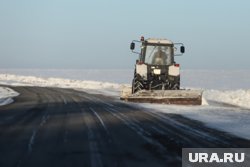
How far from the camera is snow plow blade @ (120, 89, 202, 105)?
1945 cm

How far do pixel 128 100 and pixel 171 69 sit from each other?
2.46m

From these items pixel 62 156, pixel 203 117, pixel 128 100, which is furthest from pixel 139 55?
pixel 62 156

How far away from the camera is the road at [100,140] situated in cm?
694

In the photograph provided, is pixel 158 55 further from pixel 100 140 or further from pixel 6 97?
pixel 100 140

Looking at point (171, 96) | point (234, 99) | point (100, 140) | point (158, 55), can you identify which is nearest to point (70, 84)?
point (234, 99)

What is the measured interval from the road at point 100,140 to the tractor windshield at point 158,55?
839 cm

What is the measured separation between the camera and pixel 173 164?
6.60 m

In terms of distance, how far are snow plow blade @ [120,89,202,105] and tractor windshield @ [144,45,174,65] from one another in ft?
7.45

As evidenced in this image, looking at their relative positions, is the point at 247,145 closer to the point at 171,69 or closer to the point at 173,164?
the point at 173,164

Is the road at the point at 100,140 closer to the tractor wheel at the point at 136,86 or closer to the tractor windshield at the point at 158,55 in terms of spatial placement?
the tractor wheel at the point at 136,86

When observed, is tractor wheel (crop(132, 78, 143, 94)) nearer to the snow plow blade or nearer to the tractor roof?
the snow plow blade

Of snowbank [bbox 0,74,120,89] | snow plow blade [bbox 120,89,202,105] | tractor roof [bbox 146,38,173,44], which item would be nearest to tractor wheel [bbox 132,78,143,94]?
snow plow blade [bbox 120,89,202,105]

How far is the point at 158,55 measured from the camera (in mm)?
21781

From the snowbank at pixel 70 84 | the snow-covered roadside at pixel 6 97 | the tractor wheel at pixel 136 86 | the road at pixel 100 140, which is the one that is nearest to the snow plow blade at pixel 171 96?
the tractor wheel at pixel 136 86
